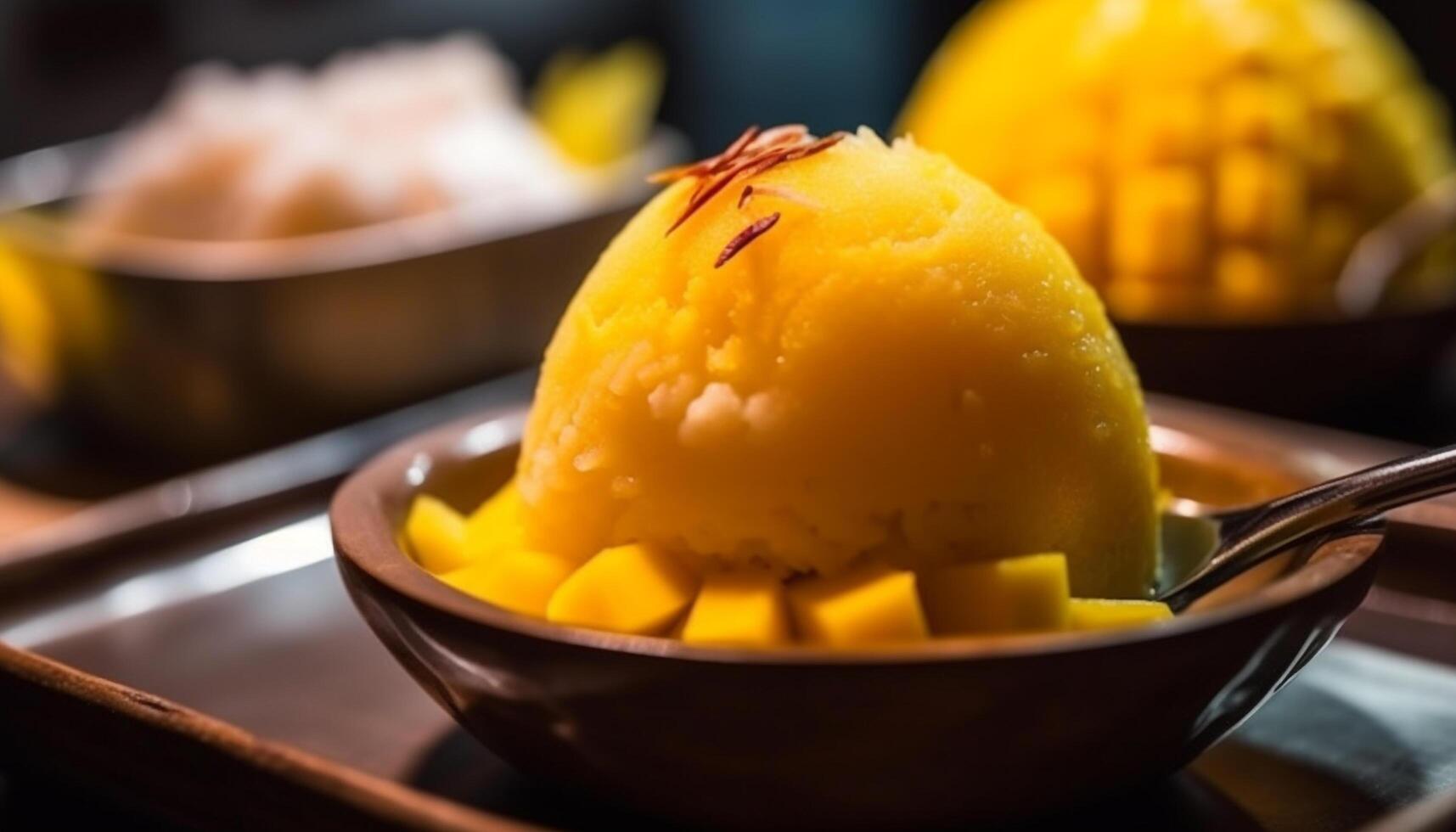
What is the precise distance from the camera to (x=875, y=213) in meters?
0.66

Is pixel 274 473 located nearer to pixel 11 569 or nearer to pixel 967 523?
pixel 11 569

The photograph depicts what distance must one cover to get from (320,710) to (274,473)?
31cm

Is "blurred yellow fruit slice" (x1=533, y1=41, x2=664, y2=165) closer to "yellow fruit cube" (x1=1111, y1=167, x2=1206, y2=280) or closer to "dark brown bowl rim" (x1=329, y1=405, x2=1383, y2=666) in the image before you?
"yellow fruit cube" (x1=1111, y1=167, x2=1206, y2=280)

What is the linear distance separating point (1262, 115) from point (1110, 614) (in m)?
0.70

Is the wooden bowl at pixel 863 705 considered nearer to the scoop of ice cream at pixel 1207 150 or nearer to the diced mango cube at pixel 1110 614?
the diced mango cube at pixel 1110 614

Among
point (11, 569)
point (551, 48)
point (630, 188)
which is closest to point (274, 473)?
point (11, 569)

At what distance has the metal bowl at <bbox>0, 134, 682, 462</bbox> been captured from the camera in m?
1.36

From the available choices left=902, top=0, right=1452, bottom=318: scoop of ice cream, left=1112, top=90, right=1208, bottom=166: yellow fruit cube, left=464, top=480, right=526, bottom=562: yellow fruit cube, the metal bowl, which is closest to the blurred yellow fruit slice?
the metal bowl

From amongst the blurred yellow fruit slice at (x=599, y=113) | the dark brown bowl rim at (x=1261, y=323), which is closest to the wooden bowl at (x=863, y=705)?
the dark brown bowl rim at (x=1261, y=323)

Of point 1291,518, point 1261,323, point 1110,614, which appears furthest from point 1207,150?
point 1110,614

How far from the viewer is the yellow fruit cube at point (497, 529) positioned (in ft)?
2.32

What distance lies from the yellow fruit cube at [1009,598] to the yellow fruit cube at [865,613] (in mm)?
14

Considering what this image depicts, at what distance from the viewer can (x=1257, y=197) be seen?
1.17 metres

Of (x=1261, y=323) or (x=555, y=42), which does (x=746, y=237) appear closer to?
(x=1261, y=323)
